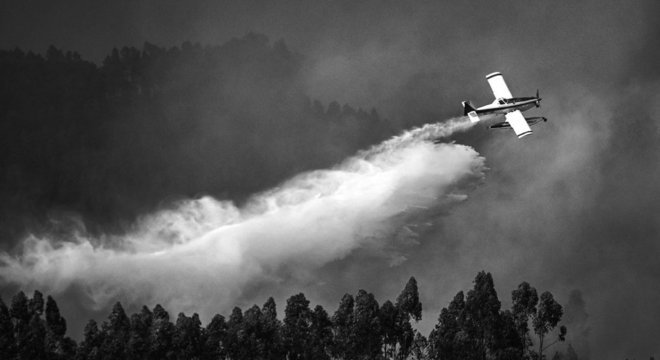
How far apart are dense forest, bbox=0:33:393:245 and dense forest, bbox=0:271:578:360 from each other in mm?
50940

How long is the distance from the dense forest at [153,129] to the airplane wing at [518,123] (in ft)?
126

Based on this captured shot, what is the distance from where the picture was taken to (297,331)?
123 m

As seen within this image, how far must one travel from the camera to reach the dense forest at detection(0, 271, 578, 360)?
382 ft

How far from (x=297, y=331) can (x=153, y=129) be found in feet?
220

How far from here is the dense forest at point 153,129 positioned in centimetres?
17450

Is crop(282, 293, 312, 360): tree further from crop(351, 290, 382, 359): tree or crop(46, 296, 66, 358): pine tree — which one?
crop(46, 296, 66, 358): pine tree

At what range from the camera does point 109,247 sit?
17100cm

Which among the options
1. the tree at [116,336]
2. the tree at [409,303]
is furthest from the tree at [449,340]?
the tree at [116,336]

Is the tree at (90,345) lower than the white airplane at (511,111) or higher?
lower

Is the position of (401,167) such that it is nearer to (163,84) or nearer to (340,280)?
(340,280)

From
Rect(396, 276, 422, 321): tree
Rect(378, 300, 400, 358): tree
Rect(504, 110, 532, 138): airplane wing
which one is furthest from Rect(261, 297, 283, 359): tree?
Rect(504, 110, 532, 138): airplane wing

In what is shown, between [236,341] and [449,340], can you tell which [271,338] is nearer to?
[236,341]

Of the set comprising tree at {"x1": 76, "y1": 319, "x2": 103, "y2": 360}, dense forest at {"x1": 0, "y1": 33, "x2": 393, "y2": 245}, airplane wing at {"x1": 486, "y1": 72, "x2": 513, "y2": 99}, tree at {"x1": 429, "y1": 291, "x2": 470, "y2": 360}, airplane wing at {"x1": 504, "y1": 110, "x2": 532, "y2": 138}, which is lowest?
tree at {"x1": 429, "y1": 291, "x2": 470, "y2": 360}

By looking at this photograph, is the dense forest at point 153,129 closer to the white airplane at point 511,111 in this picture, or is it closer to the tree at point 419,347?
the white airplane at point 511,111
